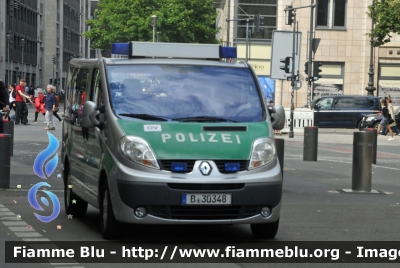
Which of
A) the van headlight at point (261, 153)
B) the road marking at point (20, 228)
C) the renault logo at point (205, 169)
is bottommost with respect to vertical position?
the road marking at point (20, 228)

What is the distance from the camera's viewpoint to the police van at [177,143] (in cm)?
981

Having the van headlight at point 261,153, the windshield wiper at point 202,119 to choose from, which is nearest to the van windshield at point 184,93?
the windshield wiper at point 202,119

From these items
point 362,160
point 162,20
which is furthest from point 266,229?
point 162,20

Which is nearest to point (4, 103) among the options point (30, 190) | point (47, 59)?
point (30, 190)

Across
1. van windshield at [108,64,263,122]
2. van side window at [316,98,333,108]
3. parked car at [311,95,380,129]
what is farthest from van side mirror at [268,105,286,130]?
van side window at [316,98,333,108]

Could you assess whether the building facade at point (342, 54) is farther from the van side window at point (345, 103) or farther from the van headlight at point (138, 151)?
the van headlight at point (138, 151)

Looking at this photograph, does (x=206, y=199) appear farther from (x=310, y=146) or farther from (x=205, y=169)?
(x=310, y=146)

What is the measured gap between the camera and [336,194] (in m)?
16.4

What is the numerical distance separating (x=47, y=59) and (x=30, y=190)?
112622 millimetres

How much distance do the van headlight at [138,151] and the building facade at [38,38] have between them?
84.7m

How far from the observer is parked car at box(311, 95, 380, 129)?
161 feet

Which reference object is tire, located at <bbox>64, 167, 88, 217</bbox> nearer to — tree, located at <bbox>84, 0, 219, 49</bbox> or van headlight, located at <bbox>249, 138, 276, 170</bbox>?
van headlight, located at <bbox>249, 138, 276, 170</bbox>

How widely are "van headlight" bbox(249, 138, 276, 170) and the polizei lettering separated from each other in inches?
7.4

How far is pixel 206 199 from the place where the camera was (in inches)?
386
